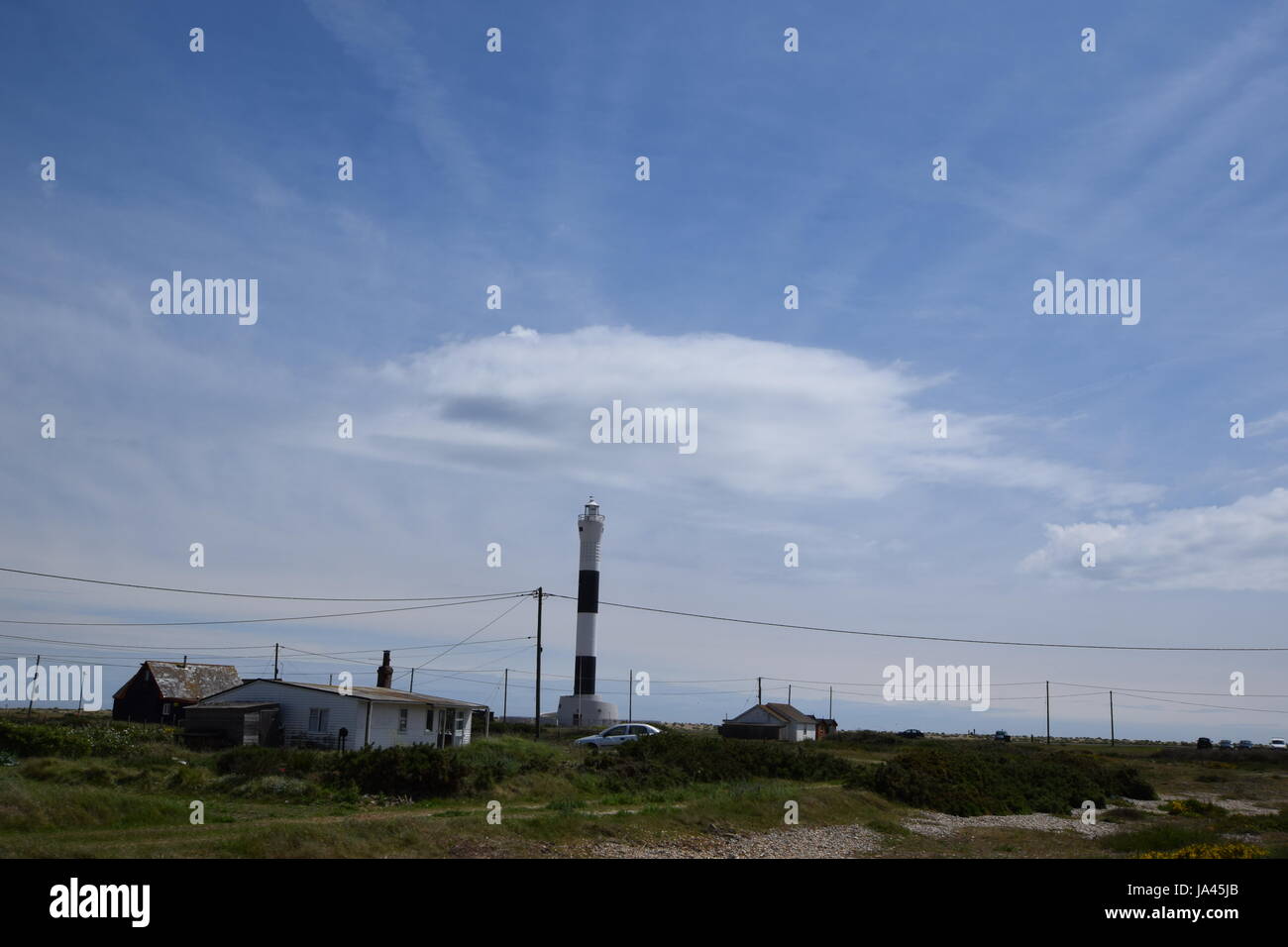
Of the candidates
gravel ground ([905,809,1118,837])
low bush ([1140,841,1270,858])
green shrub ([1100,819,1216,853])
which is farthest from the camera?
gravel ground ([905,809,1118,837])

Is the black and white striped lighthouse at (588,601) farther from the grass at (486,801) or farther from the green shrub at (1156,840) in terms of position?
the green shrub at (1156,840)

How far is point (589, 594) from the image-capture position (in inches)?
2776

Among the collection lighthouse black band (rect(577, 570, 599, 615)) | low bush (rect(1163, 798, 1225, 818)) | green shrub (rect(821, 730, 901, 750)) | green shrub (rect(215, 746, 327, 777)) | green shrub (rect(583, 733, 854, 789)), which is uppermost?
lighthouse black band (rect(577, 570, 599, 615))

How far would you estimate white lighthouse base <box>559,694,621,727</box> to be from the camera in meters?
70.0

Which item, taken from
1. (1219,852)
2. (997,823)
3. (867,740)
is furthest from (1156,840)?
(867,740)

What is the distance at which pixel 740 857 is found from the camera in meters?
20.0

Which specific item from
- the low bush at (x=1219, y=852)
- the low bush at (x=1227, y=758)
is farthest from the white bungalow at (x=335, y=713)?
the low bush at (x=1227, y=758)

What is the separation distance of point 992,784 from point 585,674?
3743 cm

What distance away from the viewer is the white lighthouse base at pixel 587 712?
7000 centimetres

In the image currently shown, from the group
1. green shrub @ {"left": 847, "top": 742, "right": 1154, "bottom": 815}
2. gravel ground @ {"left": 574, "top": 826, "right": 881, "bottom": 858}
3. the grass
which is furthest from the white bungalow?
gravel ground @ {"left": 574, "top": 826, "right": 881, "bottom": 858}

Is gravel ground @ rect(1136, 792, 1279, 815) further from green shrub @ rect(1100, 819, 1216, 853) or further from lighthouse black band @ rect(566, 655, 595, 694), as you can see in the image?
lighthouse black band @ rect(566, 655, 595, 694)

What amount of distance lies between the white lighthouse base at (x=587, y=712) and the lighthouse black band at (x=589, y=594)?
19.9 ft

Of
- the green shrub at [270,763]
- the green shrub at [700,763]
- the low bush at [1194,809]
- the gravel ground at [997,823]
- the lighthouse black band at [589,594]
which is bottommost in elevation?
the low bush at [1194,809]
